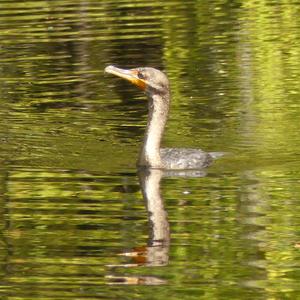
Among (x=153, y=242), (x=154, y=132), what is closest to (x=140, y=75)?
(x=154, y=132)

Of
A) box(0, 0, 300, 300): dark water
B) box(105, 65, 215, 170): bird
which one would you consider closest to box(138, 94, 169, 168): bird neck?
box(105, 65, 215, 170): bird

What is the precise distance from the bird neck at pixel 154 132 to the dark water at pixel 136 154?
197 millimetres

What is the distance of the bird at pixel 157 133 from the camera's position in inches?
551

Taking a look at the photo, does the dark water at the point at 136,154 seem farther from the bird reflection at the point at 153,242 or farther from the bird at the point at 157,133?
the bird at the point at 157,133

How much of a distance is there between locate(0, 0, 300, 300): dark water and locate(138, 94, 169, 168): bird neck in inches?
7.8

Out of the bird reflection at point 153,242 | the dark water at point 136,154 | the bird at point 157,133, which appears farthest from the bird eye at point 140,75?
the bird reflection at point 153,242

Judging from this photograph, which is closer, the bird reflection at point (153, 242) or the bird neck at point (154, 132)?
the bird reflection at point (153, 242)

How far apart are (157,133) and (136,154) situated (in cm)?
62

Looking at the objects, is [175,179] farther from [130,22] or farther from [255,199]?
[130,22]

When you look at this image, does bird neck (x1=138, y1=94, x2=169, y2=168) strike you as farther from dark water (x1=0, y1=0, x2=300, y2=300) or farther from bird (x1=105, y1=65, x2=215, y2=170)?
dark water (x1=0, y1=0, x2=300, y2=300)

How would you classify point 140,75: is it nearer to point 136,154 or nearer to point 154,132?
point 154,132

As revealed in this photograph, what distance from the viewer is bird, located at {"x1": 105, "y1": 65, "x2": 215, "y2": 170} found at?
46.0 ft

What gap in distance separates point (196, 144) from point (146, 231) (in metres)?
4.10

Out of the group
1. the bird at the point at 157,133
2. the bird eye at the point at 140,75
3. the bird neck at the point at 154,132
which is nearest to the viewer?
the bird at the point at 157,133
